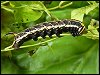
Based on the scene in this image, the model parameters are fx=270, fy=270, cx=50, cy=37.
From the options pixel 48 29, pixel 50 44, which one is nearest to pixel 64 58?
pixel 50 44

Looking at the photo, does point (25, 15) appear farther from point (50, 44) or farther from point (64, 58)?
point (64, 58)

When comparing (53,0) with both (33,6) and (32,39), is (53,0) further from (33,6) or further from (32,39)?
(32,39)

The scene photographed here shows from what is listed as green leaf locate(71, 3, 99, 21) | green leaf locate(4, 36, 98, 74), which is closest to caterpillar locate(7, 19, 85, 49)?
green leaf locate(71, 3, 99, 21)

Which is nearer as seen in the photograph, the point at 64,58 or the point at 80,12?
the point at 80,12

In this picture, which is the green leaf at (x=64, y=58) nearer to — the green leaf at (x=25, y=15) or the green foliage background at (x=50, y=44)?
the green foliage background at (x=50, y=44)

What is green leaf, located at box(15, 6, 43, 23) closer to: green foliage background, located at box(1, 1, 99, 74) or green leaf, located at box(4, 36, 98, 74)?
green foliage background, located at box(1, 1, 99, 74)
